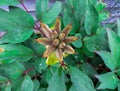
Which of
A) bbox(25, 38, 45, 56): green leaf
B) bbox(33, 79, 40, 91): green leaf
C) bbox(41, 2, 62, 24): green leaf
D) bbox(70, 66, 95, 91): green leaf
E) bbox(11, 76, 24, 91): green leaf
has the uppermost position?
bbox(41, 2, 62, 24): green leaf

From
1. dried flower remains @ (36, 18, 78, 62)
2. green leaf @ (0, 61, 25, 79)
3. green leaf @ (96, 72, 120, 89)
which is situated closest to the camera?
dried flower remains @ (36, 18, 78, 62)

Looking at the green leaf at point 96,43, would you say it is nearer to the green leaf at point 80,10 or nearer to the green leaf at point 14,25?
the green leaf at point 80,10

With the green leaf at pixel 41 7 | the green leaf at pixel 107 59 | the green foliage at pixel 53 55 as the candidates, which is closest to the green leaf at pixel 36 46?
the green foliage at pixel 53 55

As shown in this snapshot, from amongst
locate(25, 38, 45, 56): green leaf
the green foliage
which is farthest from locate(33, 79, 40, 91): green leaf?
locate(25, 38, 45, 56): green leaf

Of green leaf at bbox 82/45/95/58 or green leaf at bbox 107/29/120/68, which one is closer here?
green leaf at bbox 107/29/120/68

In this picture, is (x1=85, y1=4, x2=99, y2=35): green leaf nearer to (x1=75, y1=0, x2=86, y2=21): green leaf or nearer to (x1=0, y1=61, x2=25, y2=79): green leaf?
(x1=75, y1=0, x2=86, y2=21): green leaf

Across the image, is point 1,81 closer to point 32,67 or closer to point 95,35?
point 32,67

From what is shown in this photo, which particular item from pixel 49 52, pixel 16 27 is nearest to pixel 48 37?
pixel 49 52
